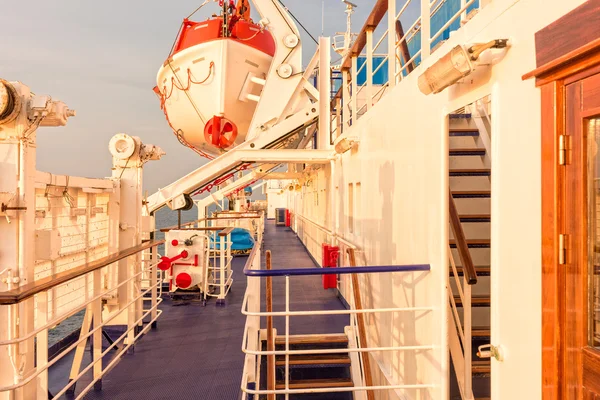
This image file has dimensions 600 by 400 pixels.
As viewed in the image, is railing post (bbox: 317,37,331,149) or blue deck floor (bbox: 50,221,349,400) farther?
railing post (bbox: 317,37,331,149)

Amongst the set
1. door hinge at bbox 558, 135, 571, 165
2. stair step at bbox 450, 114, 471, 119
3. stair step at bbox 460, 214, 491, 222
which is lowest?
stair step at bbox 460, 214, 491, 222

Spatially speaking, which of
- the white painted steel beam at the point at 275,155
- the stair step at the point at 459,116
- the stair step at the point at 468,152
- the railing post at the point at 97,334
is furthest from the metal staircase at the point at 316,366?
the white painted steel beam at the point at 275,155

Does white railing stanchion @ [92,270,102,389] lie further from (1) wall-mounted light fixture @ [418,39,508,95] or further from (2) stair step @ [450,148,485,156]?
(2) stair step @ [450,148,485,156]

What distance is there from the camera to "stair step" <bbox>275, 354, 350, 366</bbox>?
3.78 m

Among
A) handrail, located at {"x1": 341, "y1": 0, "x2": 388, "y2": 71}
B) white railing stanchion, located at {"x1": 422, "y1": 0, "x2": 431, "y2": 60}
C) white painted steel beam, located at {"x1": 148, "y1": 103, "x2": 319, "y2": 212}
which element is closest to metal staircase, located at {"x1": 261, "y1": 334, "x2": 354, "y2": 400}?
white railing stanchion, located at {"x1": 422, "y1": 0, "x2": 431, "y2": 60}

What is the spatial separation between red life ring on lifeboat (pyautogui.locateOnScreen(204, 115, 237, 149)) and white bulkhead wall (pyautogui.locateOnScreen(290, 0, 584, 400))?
4.96 m

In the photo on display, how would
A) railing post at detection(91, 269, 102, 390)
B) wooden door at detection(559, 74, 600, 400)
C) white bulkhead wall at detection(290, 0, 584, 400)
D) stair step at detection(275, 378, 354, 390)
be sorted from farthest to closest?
stair step at detection(275, 378, 354, 390)
railing post at detection(91, 269, 102, 390)
white bulkhead wall at detection(290, 0, 584, 400)
wooden door at detection(559, 74, 600, 400)

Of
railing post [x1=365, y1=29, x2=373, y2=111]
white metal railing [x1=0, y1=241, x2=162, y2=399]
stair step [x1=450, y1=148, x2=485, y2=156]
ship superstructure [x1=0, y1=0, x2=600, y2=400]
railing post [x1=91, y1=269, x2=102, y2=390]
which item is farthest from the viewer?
railing post [x1=365, y1=29, x2=373, y2=111]

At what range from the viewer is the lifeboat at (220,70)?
27.2 ft

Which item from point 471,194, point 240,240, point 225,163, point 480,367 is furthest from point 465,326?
point 240,240

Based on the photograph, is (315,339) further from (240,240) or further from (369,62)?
(240,240)

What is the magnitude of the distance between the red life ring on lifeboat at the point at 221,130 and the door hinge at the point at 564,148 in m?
7.63

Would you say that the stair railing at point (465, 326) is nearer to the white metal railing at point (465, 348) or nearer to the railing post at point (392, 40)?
the white metal railing at point (465, 348)

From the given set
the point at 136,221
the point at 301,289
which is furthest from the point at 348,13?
the point at 136,221
